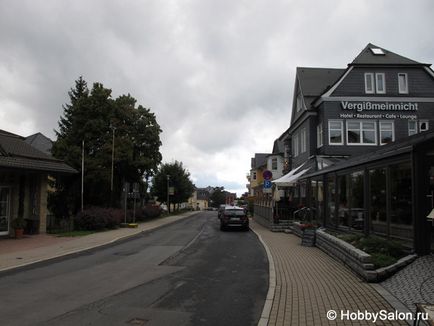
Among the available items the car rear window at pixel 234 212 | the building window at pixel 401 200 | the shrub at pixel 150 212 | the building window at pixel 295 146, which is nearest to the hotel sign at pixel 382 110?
the building window at pixel 295 146

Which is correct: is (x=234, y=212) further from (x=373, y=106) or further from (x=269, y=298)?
(x=269, y=298)

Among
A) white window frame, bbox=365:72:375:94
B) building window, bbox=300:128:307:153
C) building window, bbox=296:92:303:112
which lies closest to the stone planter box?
white window frame, bbox=365:72:375:94

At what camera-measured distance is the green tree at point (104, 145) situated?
112 ft

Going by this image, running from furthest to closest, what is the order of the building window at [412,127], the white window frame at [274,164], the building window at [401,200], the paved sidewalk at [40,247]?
the white window frame at [274,164] < the building window at [412,127] < the paved sidewalk at [40,247] < the building window at [401,200]

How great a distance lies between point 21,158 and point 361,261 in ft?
56.8

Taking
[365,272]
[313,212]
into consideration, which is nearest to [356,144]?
[313,212]

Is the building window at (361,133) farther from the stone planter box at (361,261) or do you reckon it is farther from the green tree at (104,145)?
the stone planter box at (361,261)

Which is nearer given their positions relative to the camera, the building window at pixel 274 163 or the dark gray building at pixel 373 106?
the dark gray building at pixel 373 106

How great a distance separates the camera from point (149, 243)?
1934cm

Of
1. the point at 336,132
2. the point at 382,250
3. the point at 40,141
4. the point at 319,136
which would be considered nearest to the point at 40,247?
the point at 382,250

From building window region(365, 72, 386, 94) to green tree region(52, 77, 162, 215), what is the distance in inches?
721

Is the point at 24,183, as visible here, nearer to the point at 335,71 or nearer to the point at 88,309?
the point at 88,309

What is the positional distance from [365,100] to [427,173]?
21861 millimetres

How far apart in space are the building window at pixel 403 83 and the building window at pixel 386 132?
8.07 ft
